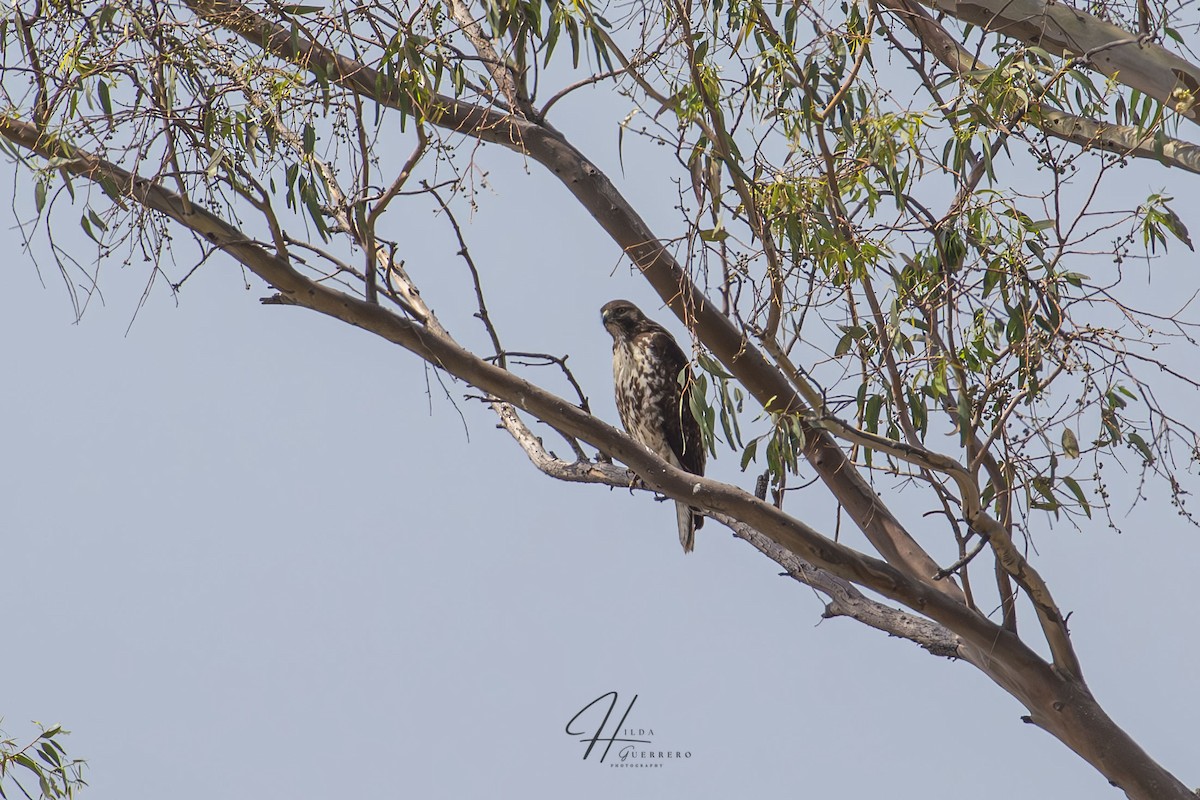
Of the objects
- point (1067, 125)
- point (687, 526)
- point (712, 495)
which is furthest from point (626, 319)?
point (712, 495)

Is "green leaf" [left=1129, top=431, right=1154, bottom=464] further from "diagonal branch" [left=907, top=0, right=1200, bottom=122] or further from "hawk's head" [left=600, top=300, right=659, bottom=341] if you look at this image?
"hawk's head" [left=600, top=300, right=659, bottom=341]

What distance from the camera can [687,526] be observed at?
5.17 metres

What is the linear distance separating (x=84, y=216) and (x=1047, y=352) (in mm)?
2239

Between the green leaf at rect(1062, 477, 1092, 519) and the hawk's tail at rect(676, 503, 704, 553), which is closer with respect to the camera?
the green leaf at rect(1062, 477, 1092, 519)

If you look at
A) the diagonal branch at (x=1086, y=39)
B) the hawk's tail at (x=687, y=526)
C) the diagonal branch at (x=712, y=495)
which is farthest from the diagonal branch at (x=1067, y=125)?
the hawk's tail at (x=687, y=526)

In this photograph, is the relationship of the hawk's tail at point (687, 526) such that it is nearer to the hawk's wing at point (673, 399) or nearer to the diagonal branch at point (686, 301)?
the hawk's wing at point (673, 399)

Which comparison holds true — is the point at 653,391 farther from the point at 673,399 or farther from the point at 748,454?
the point at 748,454

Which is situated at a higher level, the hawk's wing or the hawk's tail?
the hawk's wing

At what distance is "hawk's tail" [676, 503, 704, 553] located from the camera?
16.9 feet

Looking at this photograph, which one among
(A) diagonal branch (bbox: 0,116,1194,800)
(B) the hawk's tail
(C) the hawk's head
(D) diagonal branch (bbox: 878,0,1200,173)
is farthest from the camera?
(C) the hawk's head

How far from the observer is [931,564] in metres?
3.93

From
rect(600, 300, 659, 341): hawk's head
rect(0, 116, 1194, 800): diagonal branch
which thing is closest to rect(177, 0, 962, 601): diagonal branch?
rect(0, 116, 1194, 800): diagonal branch

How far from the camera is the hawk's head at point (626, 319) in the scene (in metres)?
5.52

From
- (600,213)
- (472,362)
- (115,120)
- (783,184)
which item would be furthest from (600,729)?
(115,120)
